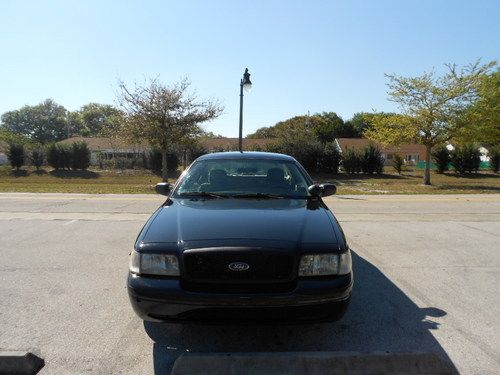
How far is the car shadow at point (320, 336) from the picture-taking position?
328 cm

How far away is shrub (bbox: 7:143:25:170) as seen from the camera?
35250 millimetres

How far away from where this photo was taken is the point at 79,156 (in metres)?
36.3

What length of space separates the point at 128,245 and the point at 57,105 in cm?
11162

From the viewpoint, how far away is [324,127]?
8262 centimetres

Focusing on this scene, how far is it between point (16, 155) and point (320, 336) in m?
38.0

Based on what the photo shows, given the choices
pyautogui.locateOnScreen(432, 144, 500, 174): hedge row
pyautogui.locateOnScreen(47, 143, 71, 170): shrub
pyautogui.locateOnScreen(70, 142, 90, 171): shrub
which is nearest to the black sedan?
pyautogui.locateOnScreen(70, 142, 90, 171): shrub

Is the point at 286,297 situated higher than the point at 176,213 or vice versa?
the point at 176,213

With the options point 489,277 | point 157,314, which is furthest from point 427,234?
point 157,314

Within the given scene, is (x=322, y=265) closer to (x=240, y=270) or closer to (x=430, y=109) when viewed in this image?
(x=240, y=270)

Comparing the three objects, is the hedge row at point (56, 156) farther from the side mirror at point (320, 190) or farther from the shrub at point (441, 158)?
the side mirror at point (320, 190)

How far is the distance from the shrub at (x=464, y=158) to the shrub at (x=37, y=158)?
3649cm

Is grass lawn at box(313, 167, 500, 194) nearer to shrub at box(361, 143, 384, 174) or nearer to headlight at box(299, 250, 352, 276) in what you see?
shrub at box(361, 143, 384, 174)

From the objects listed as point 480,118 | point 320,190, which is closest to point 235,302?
point 320,190

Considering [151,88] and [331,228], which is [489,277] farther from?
[151,88]
